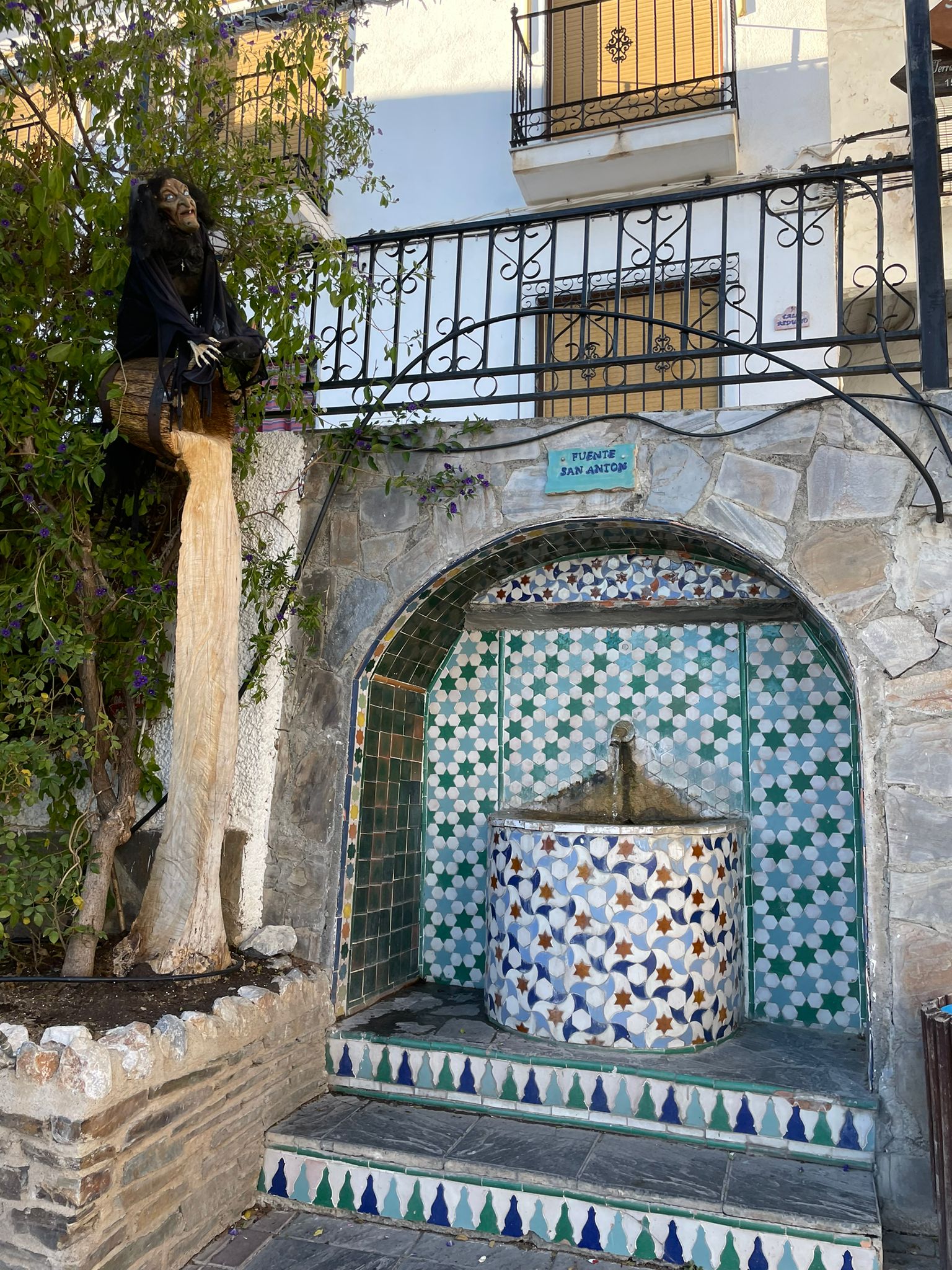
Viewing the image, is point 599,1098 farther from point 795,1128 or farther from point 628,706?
point 628,706

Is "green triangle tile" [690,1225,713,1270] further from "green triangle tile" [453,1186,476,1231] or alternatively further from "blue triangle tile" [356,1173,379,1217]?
"blue triangle tile" [356,1173,379,1217]

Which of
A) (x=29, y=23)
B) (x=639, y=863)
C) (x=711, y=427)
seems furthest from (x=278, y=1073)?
(x=29, y=23)

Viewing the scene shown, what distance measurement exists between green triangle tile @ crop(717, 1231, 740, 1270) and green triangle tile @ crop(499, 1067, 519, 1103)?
813mm

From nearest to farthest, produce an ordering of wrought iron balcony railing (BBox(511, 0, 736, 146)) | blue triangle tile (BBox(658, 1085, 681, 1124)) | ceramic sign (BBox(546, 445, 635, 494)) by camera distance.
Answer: blue triangle tile (BBox(658, 1085, 681, 1124))
ceramic sign (BBox(546, 445, 635, 494))
wrought iron balcony railing (BBox(511, 0, 736, 146))

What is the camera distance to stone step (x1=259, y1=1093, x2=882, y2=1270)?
2354mm

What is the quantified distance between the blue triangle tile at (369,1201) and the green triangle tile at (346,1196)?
3cm

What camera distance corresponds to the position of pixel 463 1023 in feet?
11.2

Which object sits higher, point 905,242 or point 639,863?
point 905,242

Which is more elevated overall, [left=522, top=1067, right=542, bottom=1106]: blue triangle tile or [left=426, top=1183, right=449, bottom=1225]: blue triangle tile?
[left=522, top=1067, right=542, bottom=1106]: blue triangle tile

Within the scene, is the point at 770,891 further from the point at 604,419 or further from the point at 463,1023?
the point at 604,419

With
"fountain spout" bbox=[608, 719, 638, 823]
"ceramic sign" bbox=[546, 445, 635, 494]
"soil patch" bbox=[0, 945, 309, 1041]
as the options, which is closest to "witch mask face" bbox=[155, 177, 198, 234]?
"ceramic sign" bbox=[546, 445, 635, 494]

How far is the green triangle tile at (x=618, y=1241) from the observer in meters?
2.45

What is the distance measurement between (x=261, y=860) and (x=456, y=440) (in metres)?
1.71

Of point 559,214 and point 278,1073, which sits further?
point 559,214
